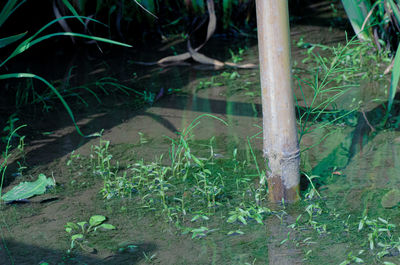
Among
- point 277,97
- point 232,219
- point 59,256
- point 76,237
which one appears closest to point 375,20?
point 277,97

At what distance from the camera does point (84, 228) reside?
239cm

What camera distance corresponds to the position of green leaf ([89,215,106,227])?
7.88 ft

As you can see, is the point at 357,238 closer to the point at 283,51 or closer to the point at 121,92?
the point at 283,51

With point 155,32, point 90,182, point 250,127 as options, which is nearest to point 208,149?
point 250,127

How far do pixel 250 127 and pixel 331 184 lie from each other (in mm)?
781

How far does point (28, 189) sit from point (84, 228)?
19.4 inches

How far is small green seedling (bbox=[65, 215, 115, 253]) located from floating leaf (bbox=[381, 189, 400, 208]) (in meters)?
1.22

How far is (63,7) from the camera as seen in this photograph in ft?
14.5

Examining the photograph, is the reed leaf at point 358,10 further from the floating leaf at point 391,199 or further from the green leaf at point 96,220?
the green leaf at point 96,220

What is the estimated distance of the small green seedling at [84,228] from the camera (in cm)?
229

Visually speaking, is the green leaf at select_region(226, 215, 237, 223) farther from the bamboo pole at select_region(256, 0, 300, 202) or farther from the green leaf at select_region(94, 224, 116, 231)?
the green leaf at select_region(94, 224, 116, 231)

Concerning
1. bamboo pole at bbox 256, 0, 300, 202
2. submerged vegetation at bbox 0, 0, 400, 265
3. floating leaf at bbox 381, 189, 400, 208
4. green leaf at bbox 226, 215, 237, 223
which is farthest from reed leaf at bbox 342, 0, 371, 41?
green leaf at bbox 226, 215, 237, 223

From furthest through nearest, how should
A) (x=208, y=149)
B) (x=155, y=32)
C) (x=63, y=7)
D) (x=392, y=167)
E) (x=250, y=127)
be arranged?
(x=155, y=32) → (x=63, y=7) → (x=250, y=127) → (x=208, y=149) → (x=392, y=167)

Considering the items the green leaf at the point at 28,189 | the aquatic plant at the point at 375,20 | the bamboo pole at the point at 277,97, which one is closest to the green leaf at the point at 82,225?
the green leaf at the point at 28,189
